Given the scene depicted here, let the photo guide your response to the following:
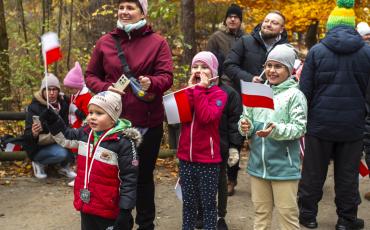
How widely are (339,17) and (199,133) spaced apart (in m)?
1.91

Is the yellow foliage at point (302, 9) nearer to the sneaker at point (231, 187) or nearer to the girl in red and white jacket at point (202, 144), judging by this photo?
the sneaker at point (231, 187)

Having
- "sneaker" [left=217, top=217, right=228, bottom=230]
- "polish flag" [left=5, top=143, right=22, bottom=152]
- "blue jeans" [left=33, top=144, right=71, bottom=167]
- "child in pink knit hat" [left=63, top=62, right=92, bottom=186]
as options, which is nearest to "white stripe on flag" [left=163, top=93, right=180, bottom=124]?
"sneaker" [left=217, top=217, right=228, bottom=230]

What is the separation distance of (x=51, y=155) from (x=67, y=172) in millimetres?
364

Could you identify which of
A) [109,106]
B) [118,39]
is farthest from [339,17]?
[109,106]

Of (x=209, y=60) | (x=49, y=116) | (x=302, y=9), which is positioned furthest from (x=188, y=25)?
(x=49, y=116)

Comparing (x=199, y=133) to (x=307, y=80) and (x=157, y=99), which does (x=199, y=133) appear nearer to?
(x=157, y=99)

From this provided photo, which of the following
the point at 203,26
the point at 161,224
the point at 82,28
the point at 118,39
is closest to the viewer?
the point at 118,39

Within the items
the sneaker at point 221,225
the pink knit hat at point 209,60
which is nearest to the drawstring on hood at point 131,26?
the pink knit hat at point 209,60

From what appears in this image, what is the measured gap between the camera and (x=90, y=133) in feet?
12.3

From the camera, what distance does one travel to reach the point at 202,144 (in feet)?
14.3

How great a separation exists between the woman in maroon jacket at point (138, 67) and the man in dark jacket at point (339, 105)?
1.59m

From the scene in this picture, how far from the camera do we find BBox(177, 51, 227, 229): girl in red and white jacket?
14.1 ft

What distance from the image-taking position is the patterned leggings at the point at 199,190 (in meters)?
4.39

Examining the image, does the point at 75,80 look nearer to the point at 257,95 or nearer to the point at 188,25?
the point at 257,95
